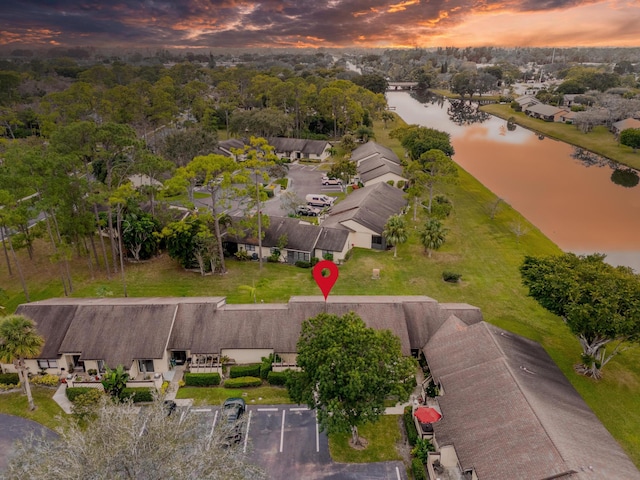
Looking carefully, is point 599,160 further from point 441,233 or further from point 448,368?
point 448,368

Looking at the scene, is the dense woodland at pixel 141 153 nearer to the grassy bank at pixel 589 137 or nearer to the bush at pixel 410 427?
the grassy bank at pixel 589 137

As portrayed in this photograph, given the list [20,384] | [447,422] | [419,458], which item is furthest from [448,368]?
[20,384]

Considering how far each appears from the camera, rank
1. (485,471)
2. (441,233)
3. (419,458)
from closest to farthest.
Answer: (485,471) → (419,458) → (441,233)

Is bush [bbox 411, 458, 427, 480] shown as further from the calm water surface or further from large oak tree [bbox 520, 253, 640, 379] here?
the calm water surface

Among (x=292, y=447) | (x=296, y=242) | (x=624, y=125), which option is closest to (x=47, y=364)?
(x=292, y=447)

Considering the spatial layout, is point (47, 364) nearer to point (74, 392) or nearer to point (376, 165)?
point (74, 392)

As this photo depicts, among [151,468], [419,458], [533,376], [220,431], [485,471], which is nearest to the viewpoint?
[151,468]
